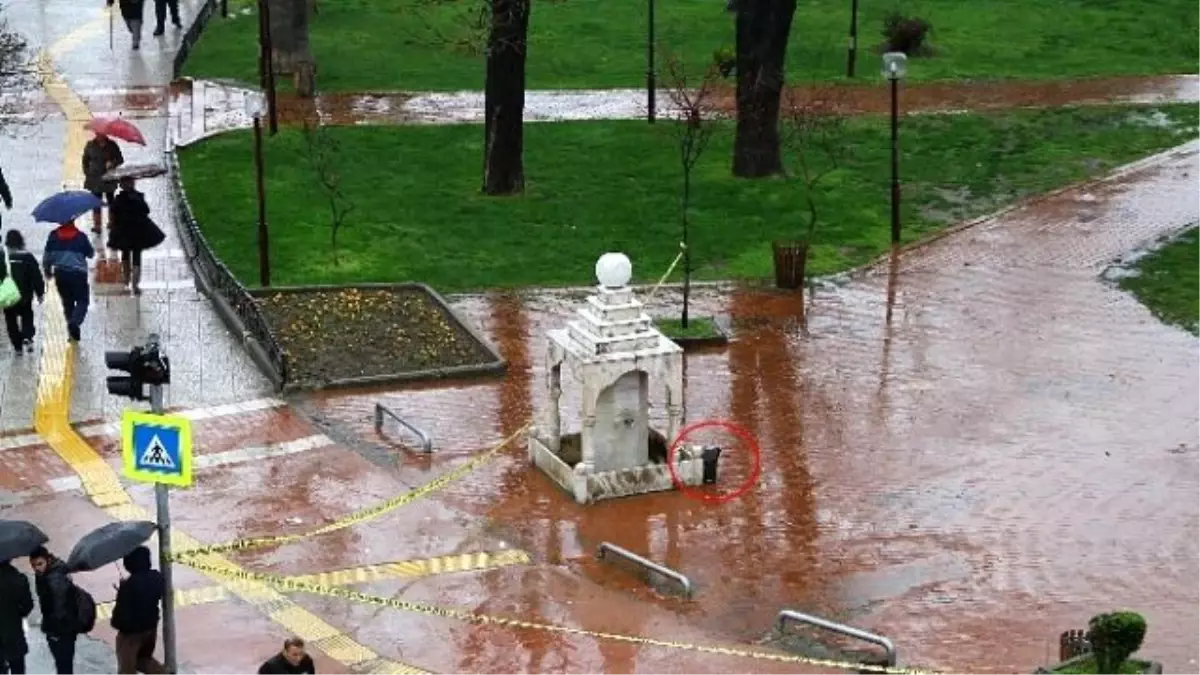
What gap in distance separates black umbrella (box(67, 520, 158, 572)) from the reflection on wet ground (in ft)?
11.1

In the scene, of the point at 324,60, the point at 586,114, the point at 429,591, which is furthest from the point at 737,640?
the point at 324,60

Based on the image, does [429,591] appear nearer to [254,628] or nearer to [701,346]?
[254,628]

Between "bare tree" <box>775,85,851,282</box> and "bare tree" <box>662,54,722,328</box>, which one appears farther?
"bare tree" <box>775,85,851,282</box>

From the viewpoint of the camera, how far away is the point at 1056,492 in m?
20.3

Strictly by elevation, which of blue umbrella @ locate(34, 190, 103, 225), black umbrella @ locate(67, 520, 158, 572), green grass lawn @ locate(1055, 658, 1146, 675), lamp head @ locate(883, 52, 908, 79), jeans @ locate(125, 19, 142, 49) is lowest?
green grass lawn @ locate(1055, 658, 1146, 675)

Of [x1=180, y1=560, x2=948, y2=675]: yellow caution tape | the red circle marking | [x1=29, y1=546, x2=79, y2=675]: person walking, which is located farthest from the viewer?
the red circle marking

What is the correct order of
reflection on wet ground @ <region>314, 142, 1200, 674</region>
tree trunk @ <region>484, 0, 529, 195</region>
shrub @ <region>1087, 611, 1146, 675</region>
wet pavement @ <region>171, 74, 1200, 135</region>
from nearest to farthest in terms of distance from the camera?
1. shrub @ <region>1087, 611, 1146, 675</region>
2. reflection on wet ground @ <region>314, 142, 1200, 674</region>
3. tree trunk @ <region>484, 0, 529, 195</region>
4. wet pavement @ <region>171, 74, 1200, 135</region>

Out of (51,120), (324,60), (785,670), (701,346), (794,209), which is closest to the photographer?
(785,670)

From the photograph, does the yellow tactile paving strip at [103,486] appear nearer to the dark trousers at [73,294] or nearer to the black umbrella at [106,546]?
the dark trousers at [73,294]

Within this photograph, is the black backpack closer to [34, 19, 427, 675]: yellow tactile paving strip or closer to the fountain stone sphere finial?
[34, 19, 427, 675]: yellow tactile paving strip

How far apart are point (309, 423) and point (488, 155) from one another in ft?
33.3

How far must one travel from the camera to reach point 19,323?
24219 mm

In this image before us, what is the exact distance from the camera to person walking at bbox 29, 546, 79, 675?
15.1 m

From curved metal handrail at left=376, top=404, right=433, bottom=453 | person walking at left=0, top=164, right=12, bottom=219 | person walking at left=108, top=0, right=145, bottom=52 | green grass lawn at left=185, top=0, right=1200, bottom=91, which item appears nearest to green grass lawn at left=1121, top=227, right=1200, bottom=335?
curved metal handrail at left=376, top=404, right=433, bottom=453
